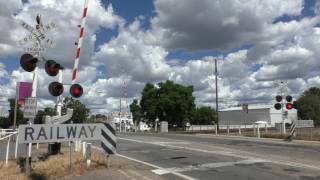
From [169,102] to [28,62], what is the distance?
65234mm

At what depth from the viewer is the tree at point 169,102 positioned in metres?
77.8

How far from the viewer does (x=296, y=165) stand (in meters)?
14.4

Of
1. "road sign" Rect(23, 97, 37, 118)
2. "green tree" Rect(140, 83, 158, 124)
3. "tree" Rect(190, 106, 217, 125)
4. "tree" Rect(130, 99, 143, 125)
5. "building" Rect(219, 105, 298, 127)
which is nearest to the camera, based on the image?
"road sign" Rect(23, 97, 37, 118)

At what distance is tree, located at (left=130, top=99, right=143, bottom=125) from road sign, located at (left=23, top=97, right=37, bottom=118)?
75.0m

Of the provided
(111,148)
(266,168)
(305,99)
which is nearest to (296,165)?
(266,168)

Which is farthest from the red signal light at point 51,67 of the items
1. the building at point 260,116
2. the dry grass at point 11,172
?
the building at point 260,116

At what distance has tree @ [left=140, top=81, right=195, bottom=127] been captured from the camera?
3061 inches

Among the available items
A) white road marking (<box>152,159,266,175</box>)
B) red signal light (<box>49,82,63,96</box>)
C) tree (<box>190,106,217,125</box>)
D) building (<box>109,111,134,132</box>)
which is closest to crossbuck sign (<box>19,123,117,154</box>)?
red signal light (<box>49,82,63,96</box>)

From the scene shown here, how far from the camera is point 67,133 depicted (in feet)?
39.4

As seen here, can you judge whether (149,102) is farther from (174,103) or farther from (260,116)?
(260,116)

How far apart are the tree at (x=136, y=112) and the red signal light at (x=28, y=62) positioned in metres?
75.4

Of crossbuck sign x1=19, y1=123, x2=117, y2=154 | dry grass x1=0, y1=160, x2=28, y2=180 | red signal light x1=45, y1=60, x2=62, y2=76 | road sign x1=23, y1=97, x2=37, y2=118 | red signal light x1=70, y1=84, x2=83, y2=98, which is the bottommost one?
dry grass x1=0, y1=160, x2=28, y2=180

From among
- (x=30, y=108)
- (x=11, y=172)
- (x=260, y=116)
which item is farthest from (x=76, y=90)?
(x=260, y=116)

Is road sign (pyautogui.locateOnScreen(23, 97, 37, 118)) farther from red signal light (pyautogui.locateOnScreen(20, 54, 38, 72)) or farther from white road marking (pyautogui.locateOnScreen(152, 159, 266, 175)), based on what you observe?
white road marking (pyautogui.locateOnScreen(152, 159, 266, 175))
